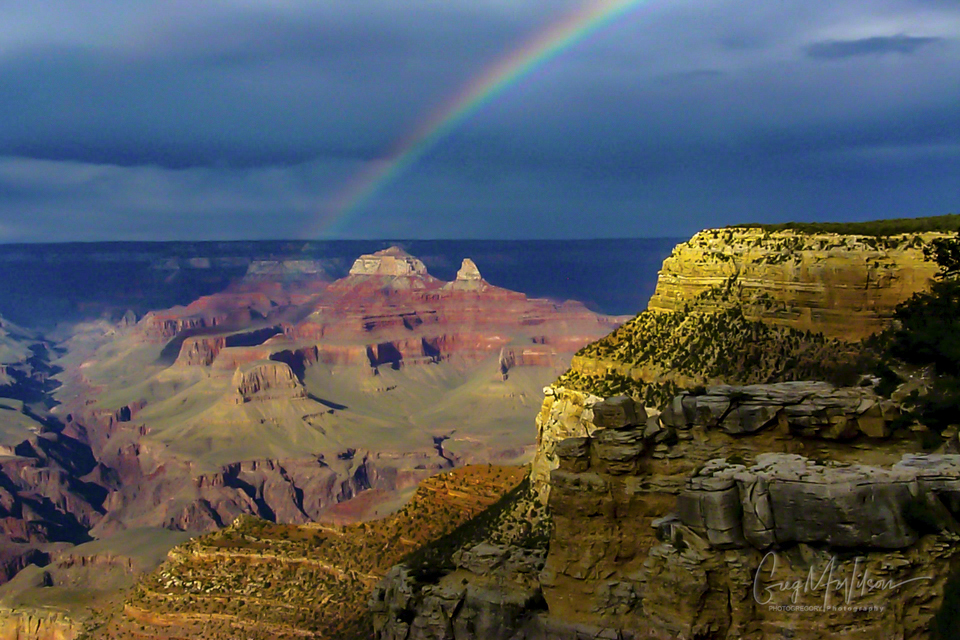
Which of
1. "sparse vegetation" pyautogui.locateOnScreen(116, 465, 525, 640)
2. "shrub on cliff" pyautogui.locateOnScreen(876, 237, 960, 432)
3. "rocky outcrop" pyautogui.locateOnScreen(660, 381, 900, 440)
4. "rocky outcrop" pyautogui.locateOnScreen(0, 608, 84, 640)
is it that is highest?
"shrub on cliff" pyautogui.locateOnScreen(876, 237, 960, 432)

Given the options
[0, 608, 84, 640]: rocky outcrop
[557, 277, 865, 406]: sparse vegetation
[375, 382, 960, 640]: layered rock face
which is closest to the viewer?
[375, 382, 960, 640]: layered rock face

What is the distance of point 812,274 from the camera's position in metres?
42.9

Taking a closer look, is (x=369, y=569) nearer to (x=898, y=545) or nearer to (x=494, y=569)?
(x=494, y=569)

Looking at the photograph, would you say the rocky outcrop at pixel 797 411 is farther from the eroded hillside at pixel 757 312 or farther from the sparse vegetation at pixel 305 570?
the sparse vegetation at pixel 305 570

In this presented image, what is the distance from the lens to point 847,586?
22531mm

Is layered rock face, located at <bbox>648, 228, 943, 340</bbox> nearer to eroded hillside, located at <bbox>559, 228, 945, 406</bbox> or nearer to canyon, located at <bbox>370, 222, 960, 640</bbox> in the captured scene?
eroded hillside, located at <bbox>559, 228, 945, 406</bbox>

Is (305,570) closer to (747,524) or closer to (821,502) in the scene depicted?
(747,524)

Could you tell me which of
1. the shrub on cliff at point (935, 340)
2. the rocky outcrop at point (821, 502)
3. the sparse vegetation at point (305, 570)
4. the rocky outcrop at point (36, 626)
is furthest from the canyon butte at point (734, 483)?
the rocky outcrop at point (36, 626)

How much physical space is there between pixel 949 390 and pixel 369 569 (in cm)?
4341

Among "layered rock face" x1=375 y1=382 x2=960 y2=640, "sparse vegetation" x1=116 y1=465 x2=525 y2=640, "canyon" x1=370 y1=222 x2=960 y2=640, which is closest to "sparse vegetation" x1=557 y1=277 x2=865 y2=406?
"canyon" x1=370 y1=222 x2=960 y2=640

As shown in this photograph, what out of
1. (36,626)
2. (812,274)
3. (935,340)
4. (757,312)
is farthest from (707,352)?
(36,626)

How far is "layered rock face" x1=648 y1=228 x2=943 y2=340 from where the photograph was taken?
40.2m

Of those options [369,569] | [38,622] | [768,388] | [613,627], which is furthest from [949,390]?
[38,622]

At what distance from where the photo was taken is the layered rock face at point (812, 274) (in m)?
40.2
